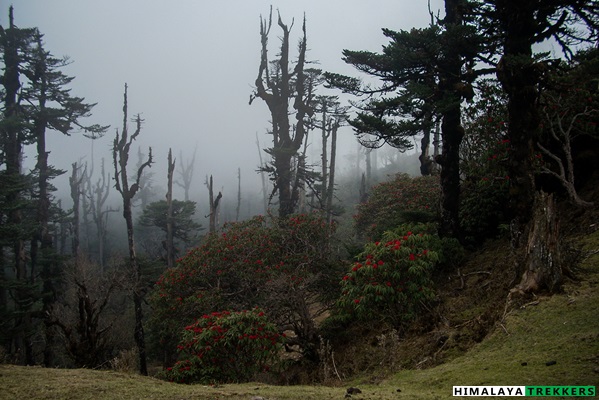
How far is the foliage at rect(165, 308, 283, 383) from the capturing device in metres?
6.86

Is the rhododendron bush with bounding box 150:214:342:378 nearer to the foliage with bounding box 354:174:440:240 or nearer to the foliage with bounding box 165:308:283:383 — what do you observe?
the foliage with bounding box 354:174:440:240

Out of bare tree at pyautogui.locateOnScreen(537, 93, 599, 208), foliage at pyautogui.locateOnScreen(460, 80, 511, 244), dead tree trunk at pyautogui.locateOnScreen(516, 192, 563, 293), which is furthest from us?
foliage at pyautogui.locateOnScreen(460, 80, 511, 244)

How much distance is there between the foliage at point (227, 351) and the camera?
6859 millimetres

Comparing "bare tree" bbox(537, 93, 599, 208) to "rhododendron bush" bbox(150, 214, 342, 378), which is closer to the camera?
"bare tree" bbox(537, 93, 599, 208)

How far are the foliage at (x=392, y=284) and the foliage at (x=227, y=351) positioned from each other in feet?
6.68

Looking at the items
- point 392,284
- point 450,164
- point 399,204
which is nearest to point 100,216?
point 399,204

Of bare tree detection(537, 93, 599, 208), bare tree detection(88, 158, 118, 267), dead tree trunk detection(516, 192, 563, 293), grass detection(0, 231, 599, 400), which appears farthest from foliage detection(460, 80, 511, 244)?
bare tree detection(88, 158, 118, 267)

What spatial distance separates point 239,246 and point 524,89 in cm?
914

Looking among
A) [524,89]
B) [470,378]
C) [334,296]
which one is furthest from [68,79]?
[470,378]

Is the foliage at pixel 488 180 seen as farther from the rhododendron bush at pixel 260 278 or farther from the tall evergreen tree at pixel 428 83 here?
the rhododendron bush at pixel 260 278

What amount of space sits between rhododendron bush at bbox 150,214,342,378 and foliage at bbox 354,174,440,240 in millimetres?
2571

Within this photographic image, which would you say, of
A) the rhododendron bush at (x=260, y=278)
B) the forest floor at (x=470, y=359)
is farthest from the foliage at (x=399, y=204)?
the forest floor at (x=470, y=359)

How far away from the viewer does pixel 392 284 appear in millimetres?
8195

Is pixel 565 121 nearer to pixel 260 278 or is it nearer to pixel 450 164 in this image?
pixel 450 164
